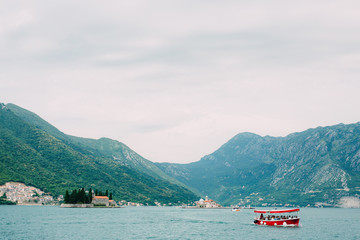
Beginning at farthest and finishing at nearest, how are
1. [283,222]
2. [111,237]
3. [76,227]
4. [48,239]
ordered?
1. [283,222]
2. [76,227]
3. [111,237]
4. [48,239]

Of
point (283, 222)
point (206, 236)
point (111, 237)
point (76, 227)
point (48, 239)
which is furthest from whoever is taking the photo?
point (283, 222)

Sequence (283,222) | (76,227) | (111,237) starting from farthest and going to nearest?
1. (283,222)
2. (76,227)
3. (111,237)

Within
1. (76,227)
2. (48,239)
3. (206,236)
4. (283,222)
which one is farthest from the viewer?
(283,222)

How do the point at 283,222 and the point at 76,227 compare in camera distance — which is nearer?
the point at 76,227

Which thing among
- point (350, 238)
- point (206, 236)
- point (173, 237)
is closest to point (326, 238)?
point (350, 238)

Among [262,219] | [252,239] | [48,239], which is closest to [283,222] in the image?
[262,219]

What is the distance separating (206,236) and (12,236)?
2230 inches

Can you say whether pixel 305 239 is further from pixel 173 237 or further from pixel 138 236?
pixel 138 236

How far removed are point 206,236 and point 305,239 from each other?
30.3m

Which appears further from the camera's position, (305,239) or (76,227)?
(76,227)

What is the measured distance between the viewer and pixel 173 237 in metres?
110

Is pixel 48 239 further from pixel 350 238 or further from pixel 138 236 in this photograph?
pixel 350 238

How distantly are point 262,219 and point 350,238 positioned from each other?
138 feet

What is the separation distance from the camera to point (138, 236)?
111375mm
